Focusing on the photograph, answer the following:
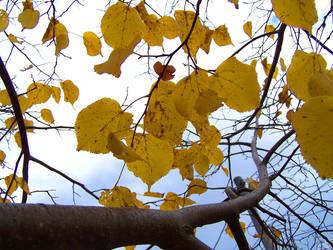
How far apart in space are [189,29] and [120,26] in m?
0.14

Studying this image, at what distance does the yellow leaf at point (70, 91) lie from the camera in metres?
0.96

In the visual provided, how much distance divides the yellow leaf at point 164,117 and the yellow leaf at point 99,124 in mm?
44

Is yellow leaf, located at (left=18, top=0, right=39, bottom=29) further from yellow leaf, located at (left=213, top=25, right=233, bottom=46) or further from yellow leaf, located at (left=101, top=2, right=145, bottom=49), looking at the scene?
yellow leaf, located at (left=213, top=25, right=233, bottom=46)

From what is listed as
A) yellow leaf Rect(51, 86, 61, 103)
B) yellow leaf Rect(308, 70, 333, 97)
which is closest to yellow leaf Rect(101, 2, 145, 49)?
yellow leaf Rect(308, 70, 333, 97)

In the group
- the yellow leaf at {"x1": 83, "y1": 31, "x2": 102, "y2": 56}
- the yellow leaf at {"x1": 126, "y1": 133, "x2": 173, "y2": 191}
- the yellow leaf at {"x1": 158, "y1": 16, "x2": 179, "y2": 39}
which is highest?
the yellow leaf at {"x1": 83, "y1": 31, "x2": 102, "y2": 56}

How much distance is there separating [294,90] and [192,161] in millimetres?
483

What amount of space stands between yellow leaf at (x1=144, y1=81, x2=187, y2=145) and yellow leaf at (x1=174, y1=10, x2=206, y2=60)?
12 centimetres

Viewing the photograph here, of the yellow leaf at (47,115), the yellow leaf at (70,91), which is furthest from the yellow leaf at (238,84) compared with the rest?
the yellow leaf at (47,115)

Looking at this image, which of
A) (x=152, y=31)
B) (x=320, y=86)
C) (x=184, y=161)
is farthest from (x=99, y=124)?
(x=184, y=161)

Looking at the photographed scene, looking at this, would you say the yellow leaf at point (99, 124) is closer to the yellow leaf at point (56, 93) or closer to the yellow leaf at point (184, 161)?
the yellow leaf at point (184, 161)

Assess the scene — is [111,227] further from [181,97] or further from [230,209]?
[230,209]

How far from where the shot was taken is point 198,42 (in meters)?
0.51

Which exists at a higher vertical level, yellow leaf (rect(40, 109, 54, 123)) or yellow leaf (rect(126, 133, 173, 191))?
yellow leaf (rect(40, 109, 54, 123))

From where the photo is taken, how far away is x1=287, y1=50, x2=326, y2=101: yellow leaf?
0.41m
